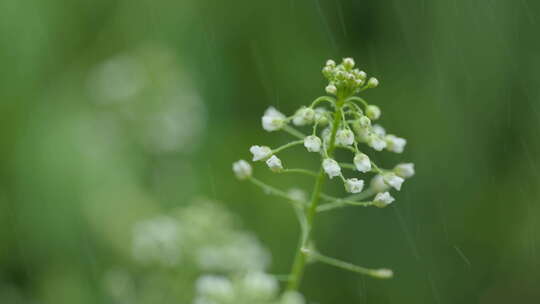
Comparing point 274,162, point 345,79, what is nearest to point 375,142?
point 345,79

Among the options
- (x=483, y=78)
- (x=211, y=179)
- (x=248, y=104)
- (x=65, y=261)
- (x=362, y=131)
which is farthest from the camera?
(x=248, y=104)

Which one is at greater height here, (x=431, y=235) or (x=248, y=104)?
(x=248, y=104)

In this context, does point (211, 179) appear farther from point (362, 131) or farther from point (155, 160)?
point (362, 131)

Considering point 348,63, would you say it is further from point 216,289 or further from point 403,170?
point 216,289

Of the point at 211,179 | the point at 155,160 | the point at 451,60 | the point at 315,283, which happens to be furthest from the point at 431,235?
the point at 155,160

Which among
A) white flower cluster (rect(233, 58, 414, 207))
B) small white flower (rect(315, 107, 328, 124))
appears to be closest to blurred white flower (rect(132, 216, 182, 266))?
→ white flower cluster (rect(233, 58, 414, 207))
